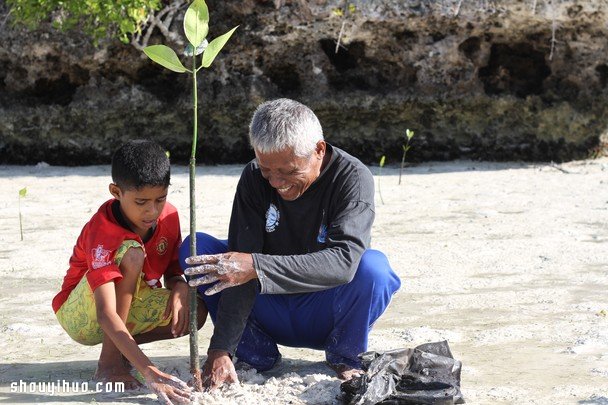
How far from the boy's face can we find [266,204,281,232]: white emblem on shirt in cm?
38

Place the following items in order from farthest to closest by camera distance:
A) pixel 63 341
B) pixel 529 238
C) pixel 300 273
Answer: pixel 529 238 < pixel 63 341 < pixel 300 273

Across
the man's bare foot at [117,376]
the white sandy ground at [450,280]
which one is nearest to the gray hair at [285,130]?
the white sandy ground at [450,280]

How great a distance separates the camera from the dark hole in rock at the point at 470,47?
9055mm

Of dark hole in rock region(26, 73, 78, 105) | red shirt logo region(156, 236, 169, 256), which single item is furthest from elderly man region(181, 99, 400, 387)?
dark hole in rock region(26, 73, 78, 105)

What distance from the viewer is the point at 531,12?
8.77 metres

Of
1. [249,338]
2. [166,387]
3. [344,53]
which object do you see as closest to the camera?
[166,387]

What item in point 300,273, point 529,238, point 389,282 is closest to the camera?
point 300,273

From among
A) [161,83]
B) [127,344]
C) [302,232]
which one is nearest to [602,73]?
[161,83]

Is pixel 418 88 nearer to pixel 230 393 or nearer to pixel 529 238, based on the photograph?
pixel 529 238

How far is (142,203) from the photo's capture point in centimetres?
377

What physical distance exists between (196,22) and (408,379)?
1390 mm

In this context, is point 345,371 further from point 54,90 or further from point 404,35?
point 54,90

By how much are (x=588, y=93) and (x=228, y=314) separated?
6.29 metres

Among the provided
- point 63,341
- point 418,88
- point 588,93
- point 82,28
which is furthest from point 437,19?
point 63,341
